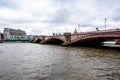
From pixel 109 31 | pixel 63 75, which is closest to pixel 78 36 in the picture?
pixel 109 31

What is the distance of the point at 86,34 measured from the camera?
165 ft

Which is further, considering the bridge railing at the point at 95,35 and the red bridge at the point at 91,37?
the red bridge at the point at 91,37

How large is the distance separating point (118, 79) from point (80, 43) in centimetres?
4746

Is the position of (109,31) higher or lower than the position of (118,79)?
higher

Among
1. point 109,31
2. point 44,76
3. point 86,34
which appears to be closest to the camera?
point 44,76

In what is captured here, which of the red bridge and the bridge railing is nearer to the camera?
the bridge railing

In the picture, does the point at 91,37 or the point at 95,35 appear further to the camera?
the point at 91,37

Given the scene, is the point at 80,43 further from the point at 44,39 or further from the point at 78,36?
the point at 44,39

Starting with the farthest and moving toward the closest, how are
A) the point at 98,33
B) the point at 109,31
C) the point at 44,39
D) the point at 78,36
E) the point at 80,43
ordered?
the point at 44,39 < the point at 80,43 < the point at 78,36 < the point at 98,33 < the point at 109,31

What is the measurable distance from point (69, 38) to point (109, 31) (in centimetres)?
2217

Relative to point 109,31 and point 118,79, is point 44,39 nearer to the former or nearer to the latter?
point 109,31

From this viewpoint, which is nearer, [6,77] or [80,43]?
[6,77]

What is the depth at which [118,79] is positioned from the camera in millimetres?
12461

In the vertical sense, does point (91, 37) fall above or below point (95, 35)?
below
